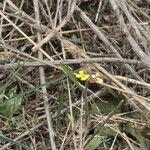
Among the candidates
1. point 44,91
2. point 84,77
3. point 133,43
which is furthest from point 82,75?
point 133,43

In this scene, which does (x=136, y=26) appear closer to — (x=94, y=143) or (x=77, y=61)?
(x=77, y=61)

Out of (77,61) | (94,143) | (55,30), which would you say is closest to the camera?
(94,143)

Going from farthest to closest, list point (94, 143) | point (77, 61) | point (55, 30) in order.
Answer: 1. point (55, 30)
2. point (77, 61)
3. point (94, 143)

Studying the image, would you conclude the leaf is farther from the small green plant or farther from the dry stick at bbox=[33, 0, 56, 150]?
the small green plant

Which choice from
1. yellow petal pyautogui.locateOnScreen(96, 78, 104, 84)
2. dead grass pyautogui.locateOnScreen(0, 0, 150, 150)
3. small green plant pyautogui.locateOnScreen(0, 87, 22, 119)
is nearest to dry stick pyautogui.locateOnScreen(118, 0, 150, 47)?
dead grass pyautogui.locateOnScreen(0, 0, 150, 150)

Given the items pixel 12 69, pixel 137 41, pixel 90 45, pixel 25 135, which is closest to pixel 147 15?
pixel 137 41

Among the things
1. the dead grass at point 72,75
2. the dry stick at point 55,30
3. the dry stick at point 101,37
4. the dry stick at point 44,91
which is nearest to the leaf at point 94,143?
the dead grass at point 72,75

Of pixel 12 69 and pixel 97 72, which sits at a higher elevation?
pixel 12 69

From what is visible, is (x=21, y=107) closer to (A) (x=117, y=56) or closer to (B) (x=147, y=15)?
(A) (x=117, y=56)
